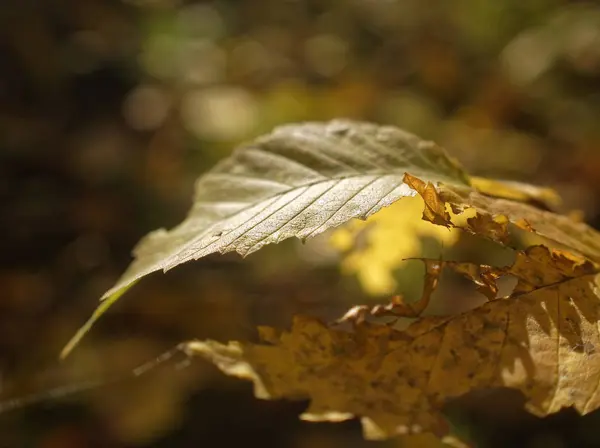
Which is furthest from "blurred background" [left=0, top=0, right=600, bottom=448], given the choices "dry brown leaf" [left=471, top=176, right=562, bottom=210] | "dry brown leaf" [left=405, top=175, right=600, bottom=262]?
"dry brown leaf" [left=405, top=175, right=600, bottom=262]

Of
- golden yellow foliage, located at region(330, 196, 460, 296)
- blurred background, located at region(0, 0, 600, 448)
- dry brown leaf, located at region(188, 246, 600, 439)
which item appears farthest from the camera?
blurred background, located at region(0, 0, 600, 448)

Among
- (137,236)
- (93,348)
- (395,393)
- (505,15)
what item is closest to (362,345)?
(395,393)

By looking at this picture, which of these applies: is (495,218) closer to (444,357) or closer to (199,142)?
(444,357)

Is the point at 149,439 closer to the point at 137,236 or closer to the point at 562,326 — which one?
the point at 137,236

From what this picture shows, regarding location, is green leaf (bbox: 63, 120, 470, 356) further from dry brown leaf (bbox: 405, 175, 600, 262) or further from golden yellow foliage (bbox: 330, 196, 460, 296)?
golden yellow foliage (bbox: 330, 196, 460, 296)

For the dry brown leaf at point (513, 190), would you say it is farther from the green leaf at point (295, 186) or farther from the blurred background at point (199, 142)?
the blurred background at point (199, 142)
